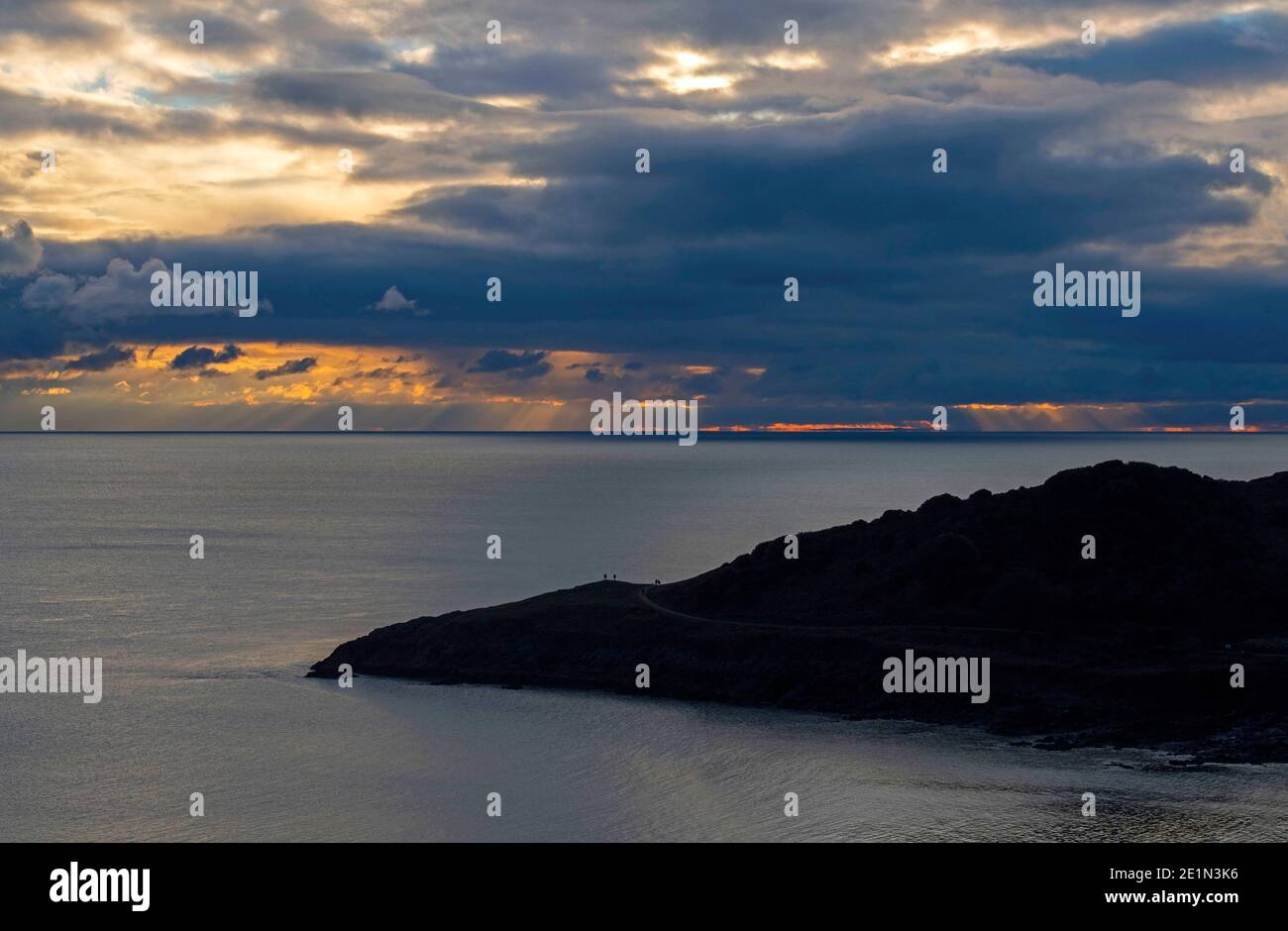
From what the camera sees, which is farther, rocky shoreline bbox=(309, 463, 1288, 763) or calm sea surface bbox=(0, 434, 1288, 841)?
rocky shoreline bbox=(309, 463, 1288, 763)

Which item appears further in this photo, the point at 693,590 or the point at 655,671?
the point at 693,590

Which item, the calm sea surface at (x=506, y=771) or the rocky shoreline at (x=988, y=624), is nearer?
the calm sea surface at (x=506, y=771)

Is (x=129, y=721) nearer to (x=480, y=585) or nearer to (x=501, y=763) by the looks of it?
(x=501, y=763)

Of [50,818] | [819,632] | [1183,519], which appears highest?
[1183,519]

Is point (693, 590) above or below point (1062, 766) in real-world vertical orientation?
above

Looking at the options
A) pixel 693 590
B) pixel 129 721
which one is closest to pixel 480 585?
pixel 693 590

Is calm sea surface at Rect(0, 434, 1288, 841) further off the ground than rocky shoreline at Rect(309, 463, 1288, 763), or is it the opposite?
rocky shoreline at Rect(309, 463, 1288, 763)

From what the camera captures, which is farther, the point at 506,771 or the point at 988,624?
the point at 988,624

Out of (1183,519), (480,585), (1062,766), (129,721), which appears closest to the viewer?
(1062,766)

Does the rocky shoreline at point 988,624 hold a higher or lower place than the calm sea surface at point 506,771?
higher

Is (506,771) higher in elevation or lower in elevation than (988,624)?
lower
